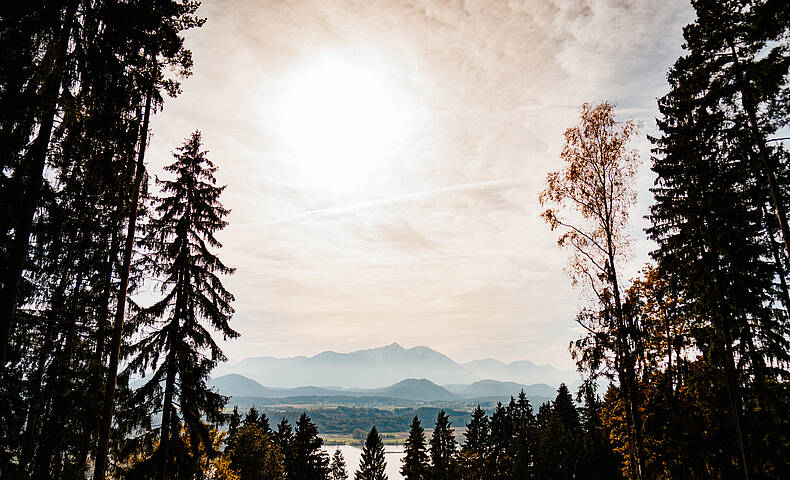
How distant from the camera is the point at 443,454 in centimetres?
4647

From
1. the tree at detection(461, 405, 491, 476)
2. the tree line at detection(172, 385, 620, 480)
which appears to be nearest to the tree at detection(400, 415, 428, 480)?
the tree line at detection(172, 385, 620, 480)

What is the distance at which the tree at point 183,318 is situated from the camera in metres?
13.2

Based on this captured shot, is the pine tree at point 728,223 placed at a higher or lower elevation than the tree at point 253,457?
higher

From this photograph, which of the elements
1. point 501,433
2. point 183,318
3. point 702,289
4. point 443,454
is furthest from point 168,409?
point 501,433

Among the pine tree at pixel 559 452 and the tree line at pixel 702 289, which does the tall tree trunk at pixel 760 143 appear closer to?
the tree line at pixel 702 289

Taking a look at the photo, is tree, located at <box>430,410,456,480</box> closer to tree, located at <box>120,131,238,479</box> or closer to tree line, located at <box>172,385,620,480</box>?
tree line, located at <box>172,385,620,480</box>

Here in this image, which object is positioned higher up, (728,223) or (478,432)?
(728,223)

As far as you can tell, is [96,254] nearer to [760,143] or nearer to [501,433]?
[760,143]

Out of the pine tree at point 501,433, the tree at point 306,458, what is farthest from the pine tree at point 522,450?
the tree at point 306,458

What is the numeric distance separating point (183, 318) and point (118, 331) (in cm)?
358

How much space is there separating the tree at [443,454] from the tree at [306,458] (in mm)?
13557

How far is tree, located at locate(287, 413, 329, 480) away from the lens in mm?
45750

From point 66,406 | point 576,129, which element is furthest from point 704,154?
point 66,406

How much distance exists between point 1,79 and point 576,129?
49.0 feet
